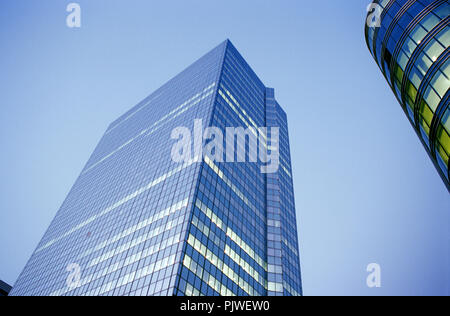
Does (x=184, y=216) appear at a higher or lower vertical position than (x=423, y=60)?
higher

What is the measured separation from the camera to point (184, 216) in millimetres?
50031

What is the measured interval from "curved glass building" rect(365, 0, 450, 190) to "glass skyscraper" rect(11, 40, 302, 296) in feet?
108

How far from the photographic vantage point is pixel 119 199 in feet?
252

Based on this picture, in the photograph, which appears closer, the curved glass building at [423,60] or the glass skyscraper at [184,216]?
the curved glass building at [423,60]

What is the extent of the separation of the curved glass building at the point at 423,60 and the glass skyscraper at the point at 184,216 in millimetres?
32937

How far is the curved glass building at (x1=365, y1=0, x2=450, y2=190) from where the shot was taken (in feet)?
76.0

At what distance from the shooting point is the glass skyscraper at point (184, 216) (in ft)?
157

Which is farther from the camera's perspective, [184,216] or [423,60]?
[184,216]

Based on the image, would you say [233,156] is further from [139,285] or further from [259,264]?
[139,285]

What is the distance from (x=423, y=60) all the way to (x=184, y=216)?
3745 cm

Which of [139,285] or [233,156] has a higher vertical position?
[233,156]
